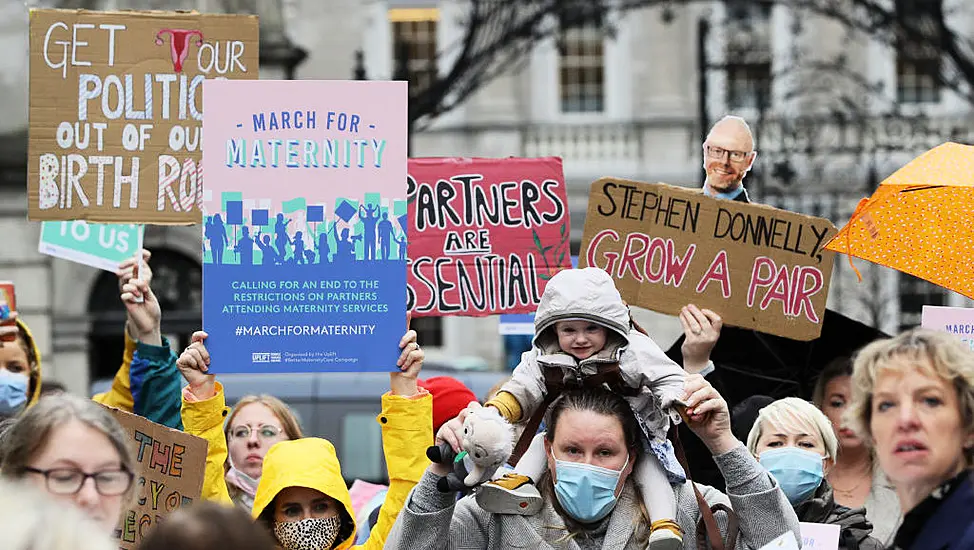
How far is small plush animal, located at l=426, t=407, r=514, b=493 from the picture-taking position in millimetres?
4305

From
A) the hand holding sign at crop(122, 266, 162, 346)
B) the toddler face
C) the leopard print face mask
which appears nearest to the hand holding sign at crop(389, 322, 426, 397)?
the leopard print face mask

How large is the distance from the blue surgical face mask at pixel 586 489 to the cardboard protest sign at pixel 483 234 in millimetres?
2166

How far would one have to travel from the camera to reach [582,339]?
456 cm

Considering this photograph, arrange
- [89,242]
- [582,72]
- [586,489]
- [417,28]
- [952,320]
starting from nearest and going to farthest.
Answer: [586,489], [952,320], [89,242], [417,28], [582,72]

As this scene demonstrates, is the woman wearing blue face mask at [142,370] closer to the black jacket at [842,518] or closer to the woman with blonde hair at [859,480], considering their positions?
the black jacket at [842,518]

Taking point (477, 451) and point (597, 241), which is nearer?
point (477, 451)

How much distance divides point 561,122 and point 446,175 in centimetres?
1996

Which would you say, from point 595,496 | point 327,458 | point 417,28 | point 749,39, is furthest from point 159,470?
point 417,28

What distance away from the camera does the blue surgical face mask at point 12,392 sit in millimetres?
6176

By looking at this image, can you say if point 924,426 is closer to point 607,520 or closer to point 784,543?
point 784,543

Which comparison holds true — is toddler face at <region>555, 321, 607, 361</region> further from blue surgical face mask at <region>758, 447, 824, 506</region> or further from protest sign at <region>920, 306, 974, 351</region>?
protest sign at <region>920, 306, 974, 351</region>

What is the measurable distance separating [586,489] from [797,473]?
39.1 inches

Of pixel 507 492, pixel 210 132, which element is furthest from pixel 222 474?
pixel 507 492

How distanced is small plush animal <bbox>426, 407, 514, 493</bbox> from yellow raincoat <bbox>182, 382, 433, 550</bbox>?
1.70 feet
